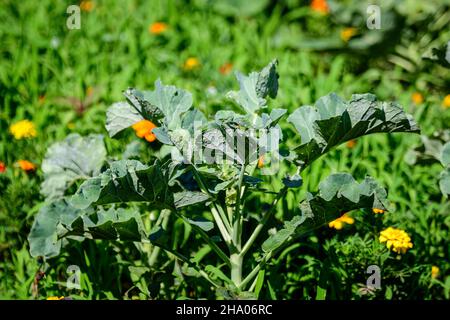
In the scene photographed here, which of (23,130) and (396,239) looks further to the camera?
(23,130)

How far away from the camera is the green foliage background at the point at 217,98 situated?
203 cm

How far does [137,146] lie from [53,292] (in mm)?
577

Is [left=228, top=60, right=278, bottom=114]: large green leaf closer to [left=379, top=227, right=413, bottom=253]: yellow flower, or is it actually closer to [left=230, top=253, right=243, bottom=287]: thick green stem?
[left=230, top=253, right=243, bottom=287]: thick green stem

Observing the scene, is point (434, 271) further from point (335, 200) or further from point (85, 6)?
point (85, 6)

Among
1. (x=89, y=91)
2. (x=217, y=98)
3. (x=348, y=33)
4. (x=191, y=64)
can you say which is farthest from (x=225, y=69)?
(x=348, y=33)

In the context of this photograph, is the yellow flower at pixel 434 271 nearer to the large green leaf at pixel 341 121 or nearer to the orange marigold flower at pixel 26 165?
the large green leaf at pixel 341 121

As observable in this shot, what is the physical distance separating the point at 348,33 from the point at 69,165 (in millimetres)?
2093

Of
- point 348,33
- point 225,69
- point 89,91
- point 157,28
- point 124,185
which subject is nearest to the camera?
point 124,185

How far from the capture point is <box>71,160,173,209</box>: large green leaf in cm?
156

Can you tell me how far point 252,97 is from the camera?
5.88 feet

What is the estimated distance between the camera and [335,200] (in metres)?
1.60

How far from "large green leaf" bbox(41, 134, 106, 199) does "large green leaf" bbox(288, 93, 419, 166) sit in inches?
29.1

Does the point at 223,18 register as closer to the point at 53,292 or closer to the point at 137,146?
the point at 137,146

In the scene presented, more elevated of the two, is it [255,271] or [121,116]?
[121,116]
